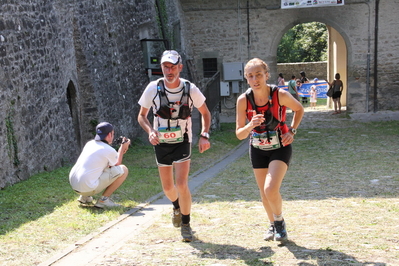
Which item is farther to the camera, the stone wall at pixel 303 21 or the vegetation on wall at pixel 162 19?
the stone wall at pixel 303 21

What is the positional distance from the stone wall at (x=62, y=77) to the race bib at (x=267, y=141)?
4.50m

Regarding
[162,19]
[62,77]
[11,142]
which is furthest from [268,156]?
[162,19]

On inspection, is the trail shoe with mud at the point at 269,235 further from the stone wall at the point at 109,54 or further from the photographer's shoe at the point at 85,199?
the stone wall at the point at 109,54

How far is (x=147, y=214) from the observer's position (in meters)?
6.56

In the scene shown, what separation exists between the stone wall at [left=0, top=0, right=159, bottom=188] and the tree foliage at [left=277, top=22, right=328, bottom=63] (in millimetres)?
26148

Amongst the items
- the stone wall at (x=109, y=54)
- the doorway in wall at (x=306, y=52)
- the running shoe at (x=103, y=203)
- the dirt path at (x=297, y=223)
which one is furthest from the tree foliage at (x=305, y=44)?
the running shoe at (x=103, y=203)

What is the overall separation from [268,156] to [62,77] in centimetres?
681

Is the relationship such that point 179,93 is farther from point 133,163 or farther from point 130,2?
point 130,2

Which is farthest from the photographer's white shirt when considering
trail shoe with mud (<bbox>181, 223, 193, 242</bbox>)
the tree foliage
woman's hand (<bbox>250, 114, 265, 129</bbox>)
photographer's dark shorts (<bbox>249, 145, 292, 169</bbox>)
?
the tree foliage

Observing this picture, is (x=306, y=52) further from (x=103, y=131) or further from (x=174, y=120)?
(x=174, y=120)

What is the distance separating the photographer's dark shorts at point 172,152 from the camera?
17.3 feet

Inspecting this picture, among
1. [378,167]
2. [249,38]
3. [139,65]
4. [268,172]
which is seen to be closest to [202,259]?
[268,172]

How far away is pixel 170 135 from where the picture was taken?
5.23 m

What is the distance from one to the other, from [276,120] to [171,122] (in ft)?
3.23
